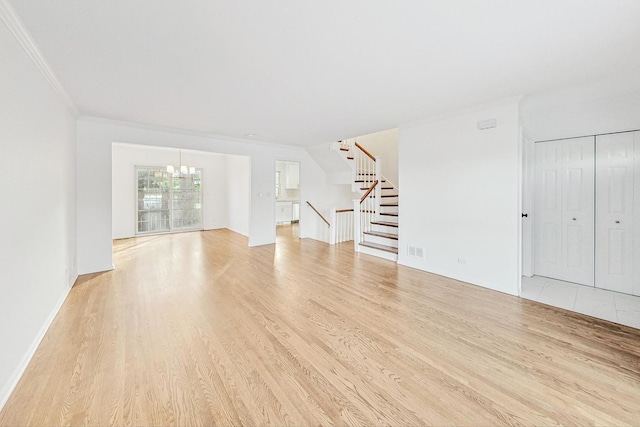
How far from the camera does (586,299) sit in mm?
3273

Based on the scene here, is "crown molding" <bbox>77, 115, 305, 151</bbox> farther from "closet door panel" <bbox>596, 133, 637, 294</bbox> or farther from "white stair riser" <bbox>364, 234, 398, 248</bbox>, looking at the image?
"closet door panel" <bbox>596, 133, 637, 294</bbox>

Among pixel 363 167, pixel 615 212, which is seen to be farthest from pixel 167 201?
pixel 615 212

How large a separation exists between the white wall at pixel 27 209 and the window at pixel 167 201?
4.96 m

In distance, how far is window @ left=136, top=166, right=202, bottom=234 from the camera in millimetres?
7738

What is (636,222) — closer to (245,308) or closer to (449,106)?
(449,106)

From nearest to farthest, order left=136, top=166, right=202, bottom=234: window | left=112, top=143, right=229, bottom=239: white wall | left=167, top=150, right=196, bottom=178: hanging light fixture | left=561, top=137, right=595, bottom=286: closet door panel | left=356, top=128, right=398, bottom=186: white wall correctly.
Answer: left=561, top=137, right=595, bottom=286: closet door panel
left=167, top=150, right=196, bottom=178: hanging light fixture
left=112, top=143, right=229, bottom=239: white wall
left=356, top=128, right=398, bottom=186: white wall
left=136, top=166, right=202, bottom=234: window

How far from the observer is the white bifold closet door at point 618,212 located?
333cm

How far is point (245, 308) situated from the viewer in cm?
303

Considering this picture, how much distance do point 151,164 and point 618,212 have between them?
32.8 feet

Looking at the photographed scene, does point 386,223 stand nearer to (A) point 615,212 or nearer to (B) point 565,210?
(B) point 565,210

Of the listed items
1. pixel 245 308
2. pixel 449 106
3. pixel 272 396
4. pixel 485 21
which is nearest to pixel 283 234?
pixel 245 308

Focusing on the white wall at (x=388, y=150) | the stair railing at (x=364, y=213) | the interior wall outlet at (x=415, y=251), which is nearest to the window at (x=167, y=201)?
the stair railing at (x=364, y=213)

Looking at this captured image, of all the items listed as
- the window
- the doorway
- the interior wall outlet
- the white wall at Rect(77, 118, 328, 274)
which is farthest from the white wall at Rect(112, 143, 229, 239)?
the interior wall outlet

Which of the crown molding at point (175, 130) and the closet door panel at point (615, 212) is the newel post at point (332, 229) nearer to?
the crown molding at point (175, 130)
